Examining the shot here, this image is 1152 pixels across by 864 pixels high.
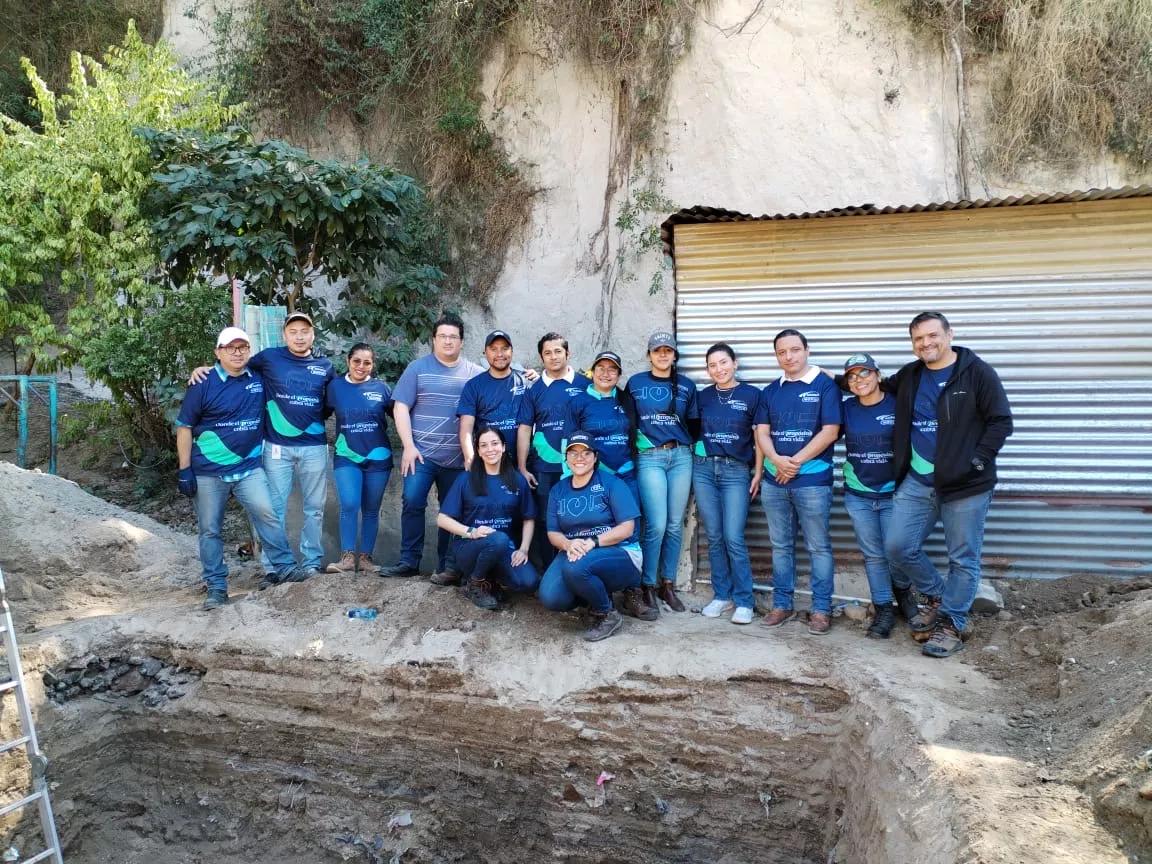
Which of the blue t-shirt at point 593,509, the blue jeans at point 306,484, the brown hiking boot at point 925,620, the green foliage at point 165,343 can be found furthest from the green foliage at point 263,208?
the brown hiking boot at point 925,620

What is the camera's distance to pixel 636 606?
514 centimetres

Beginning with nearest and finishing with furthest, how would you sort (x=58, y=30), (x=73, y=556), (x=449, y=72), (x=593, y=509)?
1. (x=593, y=509)
2. (x=73, y=556)
3. (x=449, y=72)
4. (x=58, y=30)

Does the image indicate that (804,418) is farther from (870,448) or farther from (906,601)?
(906,601)

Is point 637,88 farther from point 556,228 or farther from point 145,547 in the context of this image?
→ point 145,547

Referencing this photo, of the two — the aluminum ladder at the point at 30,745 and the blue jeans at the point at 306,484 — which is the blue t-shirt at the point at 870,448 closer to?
the blue jeans at the point at 306,484

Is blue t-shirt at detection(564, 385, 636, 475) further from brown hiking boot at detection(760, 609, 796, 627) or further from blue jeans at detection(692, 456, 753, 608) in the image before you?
brown hiking boot at detection(760, 609, 796, 627)

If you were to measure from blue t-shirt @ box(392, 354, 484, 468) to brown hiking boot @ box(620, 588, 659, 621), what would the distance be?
1482mm

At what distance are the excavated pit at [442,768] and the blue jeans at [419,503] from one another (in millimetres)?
1009

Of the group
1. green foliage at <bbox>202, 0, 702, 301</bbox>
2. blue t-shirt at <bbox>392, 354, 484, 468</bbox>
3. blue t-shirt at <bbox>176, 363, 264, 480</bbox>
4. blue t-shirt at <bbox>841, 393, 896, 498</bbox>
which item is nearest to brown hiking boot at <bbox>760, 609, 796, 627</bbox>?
blue t-shirt at <bbox>841, 393, 896, 498</bbox>

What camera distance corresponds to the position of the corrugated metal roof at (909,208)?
493 cm

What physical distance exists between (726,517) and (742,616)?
2.18ft

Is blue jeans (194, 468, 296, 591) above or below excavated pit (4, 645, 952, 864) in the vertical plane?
above

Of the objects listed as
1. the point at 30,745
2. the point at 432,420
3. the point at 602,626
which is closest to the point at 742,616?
the point at 602,626

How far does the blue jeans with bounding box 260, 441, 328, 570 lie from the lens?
550cm
